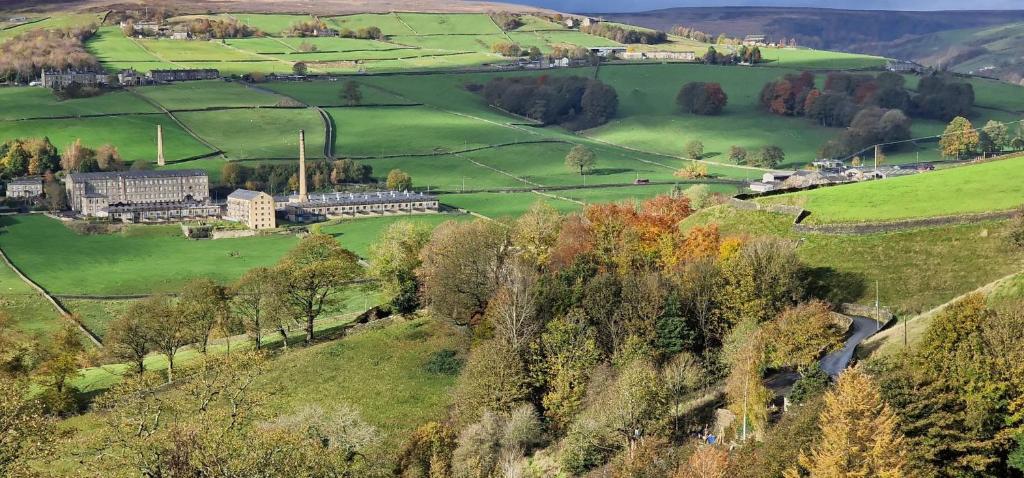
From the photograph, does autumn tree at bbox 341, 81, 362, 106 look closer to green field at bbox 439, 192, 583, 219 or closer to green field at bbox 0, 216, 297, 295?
green field at bbox 439, 192, 583, 219

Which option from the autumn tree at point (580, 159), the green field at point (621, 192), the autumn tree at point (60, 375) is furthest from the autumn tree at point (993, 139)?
the autumn tree at point (60, 375)

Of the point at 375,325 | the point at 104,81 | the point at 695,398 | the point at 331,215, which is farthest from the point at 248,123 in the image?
Result: the point at 695,398

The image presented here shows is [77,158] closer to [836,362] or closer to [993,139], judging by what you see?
[993,139]

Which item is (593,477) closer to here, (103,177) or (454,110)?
(103,177)

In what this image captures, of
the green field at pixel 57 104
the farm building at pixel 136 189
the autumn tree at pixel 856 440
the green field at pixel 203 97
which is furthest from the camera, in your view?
the green field at pixel 203 97

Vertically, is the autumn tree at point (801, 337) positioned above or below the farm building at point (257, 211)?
above

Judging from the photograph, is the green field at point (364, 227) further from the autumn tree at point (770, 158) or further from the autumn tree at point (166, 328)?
the autumn tree at point (770, 158)
